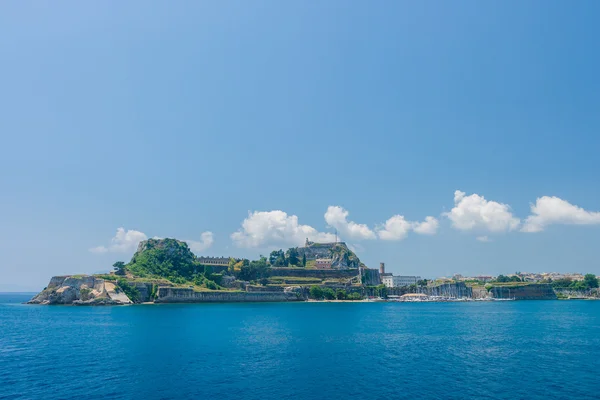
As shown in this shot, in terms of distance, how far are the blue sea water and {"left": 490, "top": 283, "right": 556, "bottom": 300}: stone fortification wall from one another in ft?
346

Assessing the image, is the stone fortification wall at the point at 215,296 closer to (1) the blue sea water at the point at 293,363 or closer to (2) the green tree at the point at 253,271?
(2) the green tree at the point at 253,271

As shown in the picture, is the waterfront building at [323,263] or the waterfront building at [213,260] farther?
the waterfront building at [323,263]

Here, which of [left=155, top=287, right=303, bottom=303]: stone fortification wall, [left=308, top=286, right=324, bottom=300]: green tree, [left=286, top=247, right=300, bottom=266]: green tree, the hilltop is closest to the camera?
the hilltop

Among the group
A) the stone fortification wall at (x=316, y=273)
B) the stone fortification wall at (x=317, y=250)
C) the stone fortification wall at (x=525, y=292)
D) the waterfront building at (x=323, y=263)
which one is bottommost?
the stone fortification wall at (x=525, y=292)

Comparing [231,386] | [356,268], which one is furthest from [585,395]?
[356,268]

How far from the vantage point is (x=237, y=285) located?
11788 centimetres

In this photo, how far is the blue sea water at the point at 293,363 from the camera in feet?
76.7

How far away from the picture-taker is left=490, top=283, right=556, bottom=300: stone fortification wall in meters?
148

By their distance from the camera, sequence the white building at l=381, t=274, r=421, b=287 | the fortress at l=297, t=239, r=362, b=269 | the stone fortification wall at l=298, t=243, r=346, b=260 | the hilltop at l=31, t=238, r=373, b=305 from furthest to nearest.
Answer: the white building at l=381, t=274, r=421, b=287 → the stone fortification wall at l=298, t=243, r=346, b=260 → the fortress at l=297, t=239, r=362, b=269 → the hilltop at l=31, t=238, r=373, b=305

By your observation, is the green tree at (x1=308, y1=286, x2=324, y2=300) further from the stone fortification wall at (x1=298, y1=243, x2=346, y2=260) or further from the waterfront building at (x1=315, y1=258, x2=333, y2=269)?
the stone fortification wall at (x1=298, y1=243, x2=346, y2=260)

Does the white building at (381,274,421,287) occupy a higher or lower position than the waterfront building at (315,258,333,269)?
lower

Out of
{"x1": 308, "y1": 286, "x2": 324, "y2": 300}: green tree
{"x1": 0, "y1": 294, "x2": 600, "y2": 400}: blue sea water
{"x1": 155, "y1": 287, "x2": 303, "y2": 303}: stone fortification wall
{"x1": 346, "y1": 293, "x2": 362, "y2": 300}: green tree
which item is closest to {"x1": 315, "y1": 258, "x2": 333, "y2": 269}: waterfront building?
{"x1": 346, "y1": 293, "x2": 362, "y2": 300}: green tree

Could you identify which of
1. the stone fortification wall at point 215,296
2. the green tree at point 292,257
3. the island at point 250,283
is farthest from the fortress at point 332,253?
the stone fortification wall at point 215,296

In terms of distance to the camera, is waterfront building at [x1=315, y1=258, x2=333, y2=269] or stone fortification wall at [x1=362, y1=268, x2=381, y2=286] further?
waterfront building at [x1=315, y1=258, x2=333, y2=269]
